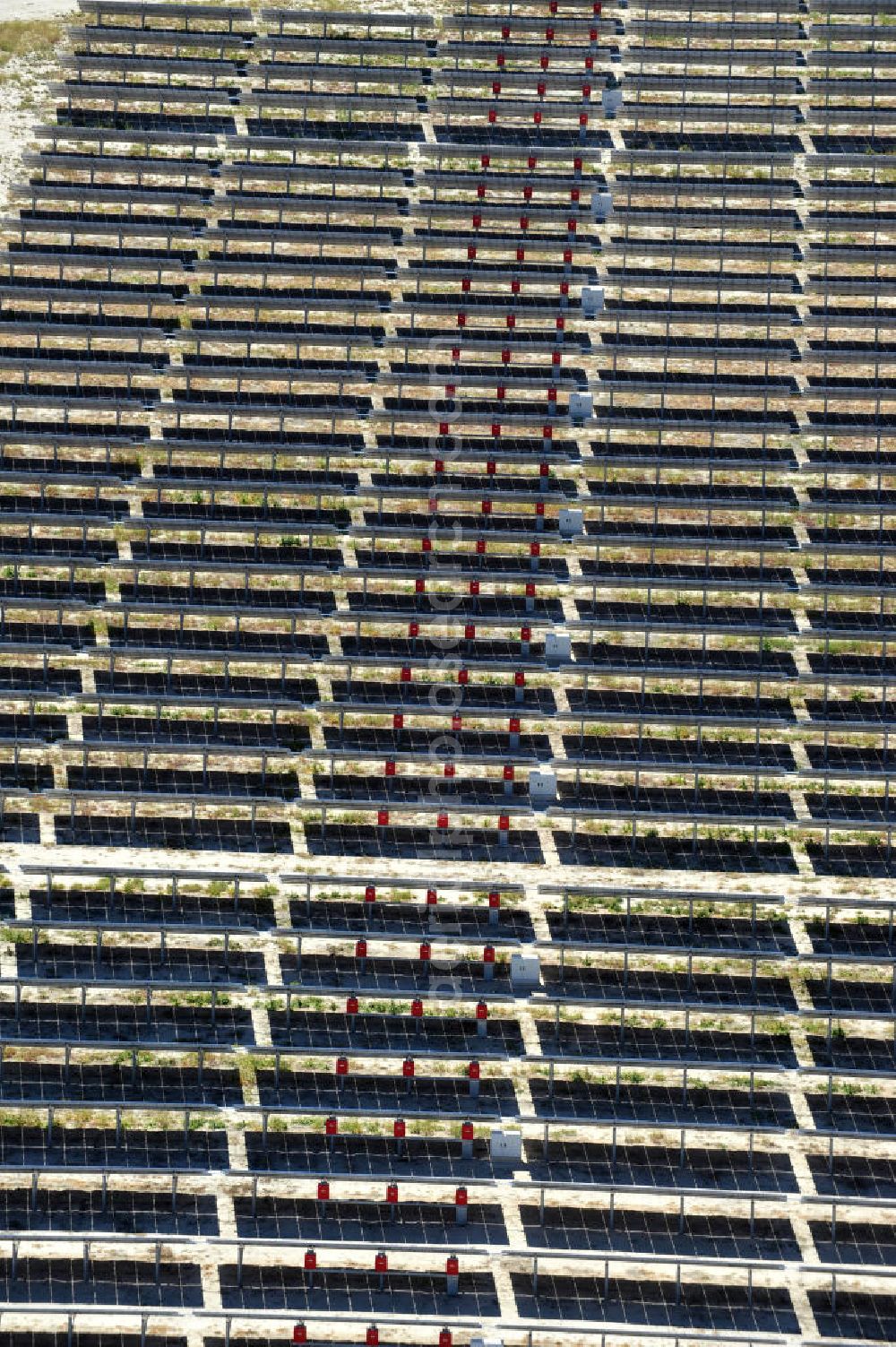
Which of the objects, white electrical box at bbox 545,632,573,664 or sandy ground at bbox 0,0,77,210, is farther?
sandy ground at bbox 0,0,77,210

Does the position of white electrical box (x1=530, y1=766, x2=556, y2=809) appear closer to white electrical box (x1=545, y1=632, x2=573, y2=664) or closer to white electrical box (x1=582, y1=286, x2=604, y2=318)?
white electrical box (x1=545, y1=632, x2=573, y2=664)

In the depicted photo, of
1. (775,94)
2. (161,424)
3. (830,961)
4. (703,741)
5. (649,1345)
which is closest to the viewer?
(649,1345)

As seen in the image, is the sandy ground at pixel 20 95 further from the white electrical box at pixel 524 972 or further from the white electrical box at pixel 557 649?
the white electrical box at pixel 524 972

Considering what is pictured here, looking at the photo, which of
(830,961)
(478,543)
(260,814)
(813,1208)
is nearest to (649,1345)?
(813,1208)

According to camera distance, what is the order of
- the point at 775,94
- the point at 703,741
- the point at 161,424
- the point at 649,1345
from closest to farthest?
the point at 649,1345 → the point at 703,741 → the point at 161,424 → the point at 775,94

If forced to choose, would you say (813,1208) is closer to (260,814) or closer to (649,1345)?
(649,1345)

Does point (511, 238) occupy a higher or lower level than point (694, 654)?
higher

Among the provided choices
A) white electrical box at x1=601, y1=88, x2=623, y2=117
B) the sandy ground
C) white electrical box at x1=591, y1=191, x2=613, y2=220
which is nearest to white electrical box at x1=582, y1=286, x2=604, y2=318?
white electrical box at x1=591, y1=191, x2=613, y2=220
